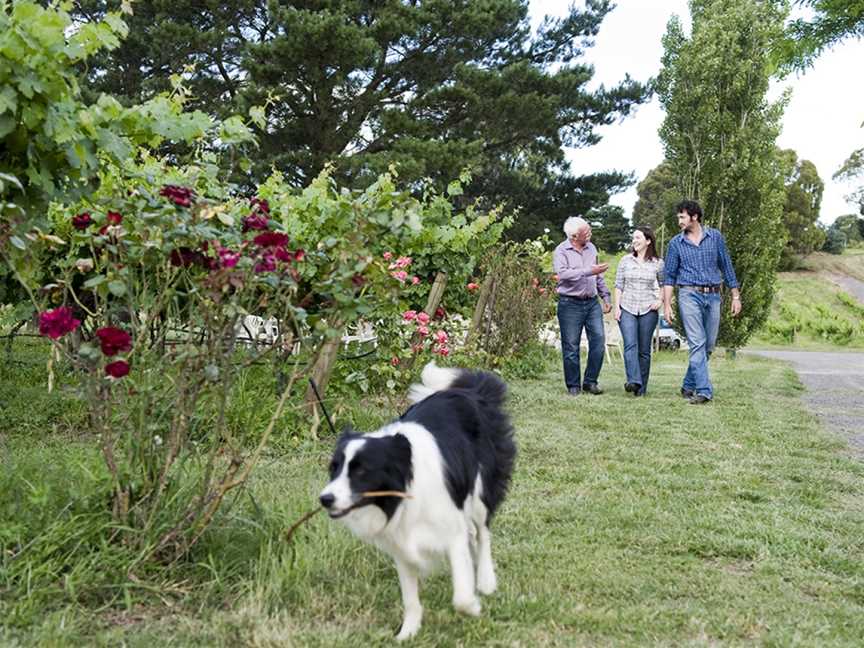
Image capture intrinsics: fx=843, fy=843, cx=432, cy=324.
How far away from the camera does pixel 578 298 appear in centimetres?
859

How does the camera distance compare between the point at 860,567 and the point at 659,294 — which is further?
the point at 659,294

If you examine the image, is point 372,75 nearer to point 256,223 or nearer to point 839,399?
point 839,399

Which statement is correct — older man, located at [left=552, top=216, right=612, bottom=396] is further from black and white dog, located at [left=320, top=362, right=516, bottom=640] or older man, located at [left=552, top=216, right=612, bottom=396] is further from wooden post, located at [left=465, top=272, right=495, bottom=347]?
black and white dog, located at [left=320, top=362, right=516, bottom=640]

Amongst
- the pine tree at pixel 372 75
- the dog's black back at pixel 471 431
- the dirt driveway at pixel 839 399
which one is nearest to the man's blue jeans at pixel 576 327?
the dirt driveway at pixel 839 399

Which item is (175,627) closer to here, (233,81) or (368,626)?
(368,626)

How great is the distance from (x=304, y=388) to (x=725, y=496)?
116 inches

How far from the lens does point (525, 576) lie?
3207 millimetres

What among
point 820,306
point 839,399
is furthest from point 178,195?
point 820,306

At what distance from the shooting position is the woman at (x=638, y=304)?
28.1 ft

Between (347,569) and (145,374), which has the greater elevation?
(145,374)

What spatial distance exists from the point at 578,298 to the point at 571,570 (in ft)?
18.1

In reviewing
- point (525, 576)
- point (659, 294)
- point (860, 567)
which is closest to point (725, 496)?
point (860, 567)

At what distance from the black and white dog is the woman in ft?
18.9

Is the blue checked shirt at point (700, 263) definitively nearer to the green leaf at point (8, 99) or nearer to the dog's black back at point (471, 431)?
the dog's black back at point (471, 431)
